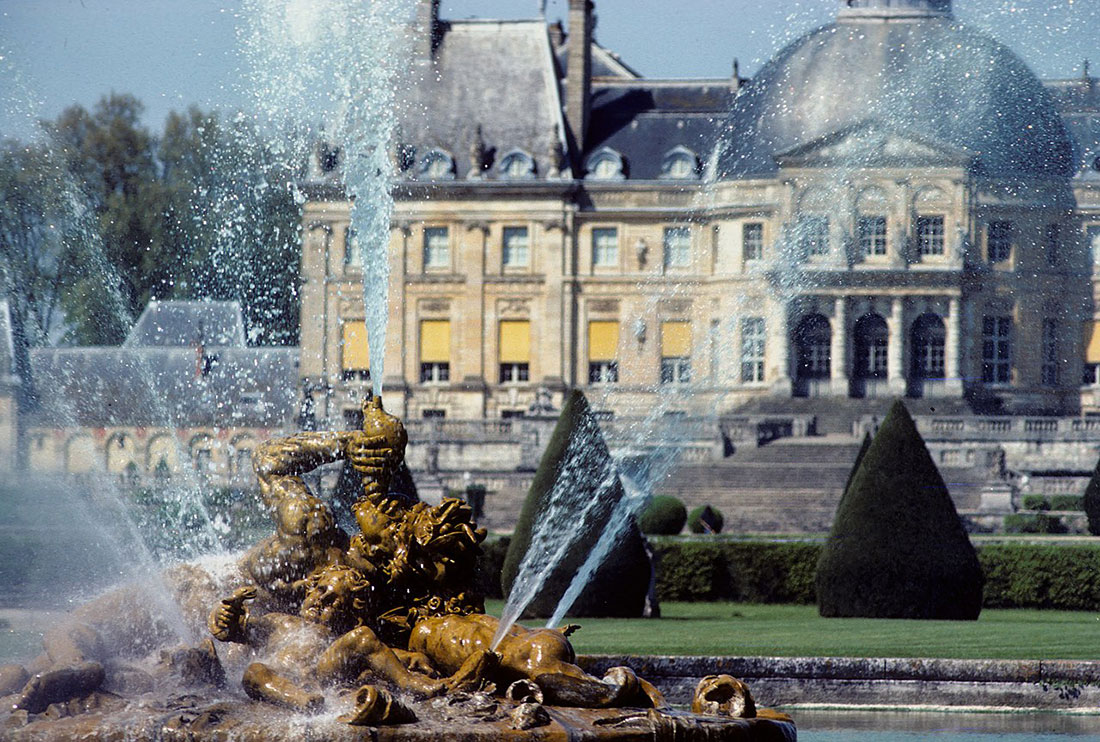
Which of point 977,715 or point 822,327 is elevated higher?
point 822,327

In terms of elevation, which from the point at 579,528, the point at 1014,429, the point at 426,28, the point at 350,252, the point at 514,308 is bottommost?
the point at 579,528

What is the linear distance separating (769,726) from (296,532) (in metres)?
1.59

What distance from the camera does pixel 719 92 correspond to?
4969 cm

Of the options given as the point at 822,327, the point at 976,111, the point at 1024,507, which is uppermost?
the point at 976,111

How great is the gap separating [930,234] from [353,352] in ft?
45.9

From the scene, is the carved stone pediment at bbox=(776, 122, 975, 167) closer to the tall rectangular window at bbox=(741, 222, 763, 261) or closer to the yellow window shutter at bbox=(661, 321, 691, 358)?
the tall rectangular window at bbox=(741, 222, 763, 261)

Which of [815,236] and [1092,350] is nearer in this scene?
[815,236]

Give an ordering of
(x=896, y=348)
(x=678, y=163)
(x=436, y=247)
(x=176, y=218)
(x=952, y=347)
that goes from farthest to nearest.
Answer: (x=436, y=247) → (x=678, y=163) → (x=896, y=348) → (x=952, y=347) → (x=176, y=218)

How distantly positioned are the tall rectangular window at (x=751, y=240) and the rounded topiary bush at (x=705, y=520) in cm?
1775

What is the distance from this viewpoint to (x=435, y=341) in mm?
49812

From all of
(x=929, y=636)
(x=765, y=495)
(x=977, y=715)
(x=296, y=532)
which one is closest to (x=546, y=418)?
(x=765, y=495)

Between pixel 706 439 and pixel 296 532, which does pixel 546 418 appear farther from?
pixel 296 532

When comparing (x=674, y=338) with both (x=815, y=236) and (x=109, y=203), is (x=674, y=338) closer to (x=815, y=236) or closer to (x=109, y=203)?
(x=815, y=236)

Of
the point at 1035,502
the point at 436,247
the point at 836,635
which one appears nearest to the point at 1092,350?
the point at 1035,502
